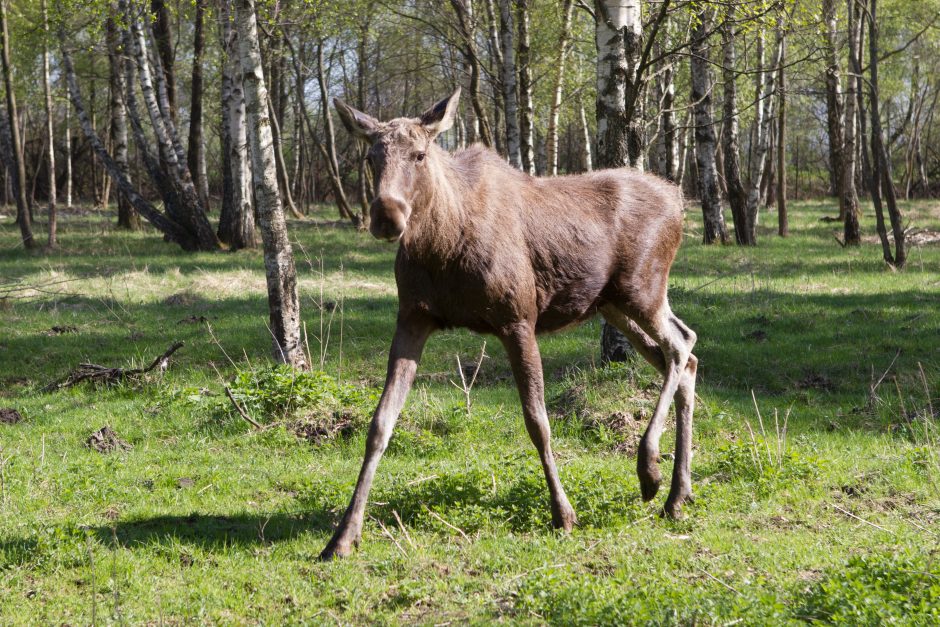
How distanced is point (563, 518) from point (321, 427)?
3.01 metres

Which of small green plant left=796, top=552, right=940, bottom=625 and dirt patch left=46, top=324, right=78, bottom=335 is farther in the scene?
dirt patch left=46, top=324, right=78, bottom=335

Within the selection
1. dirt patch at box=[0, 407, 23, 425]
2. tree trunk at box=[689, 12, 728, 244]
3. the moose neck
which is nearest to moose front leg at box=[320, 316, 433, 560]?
the moose neck

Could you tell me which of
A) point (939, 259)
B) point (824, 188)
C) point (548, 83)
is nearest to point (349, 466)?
point (939, 259)

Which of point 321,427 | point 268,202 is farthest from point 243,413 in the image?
point 268,202

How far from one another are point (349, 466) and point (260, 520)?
1.32 meters

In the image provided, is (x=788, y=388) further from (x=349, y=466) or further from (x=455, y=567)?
(x=455, y=567)

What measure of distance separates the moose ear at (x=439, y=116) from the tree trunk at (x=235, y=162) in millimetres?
13277

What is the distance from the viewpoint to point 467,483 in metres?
6.18

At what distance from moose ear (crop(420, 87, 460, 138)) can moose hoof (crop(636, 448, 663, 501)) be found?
2.51 metres

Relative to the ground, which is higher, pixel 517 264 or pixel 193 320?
pixel 517 264

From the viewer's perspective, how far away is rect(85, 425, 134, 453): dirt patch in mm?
7520

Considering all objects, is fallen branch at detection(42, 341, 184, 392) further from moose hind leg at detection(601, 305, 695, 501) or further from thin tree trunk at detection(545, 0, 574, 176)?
thin tree trunk at detection(545, 0, 574, 176)

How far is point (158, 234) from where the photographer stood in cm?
2483

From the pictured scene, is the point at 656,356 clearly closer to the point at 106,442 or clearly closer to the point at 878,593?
the point at 878,593
